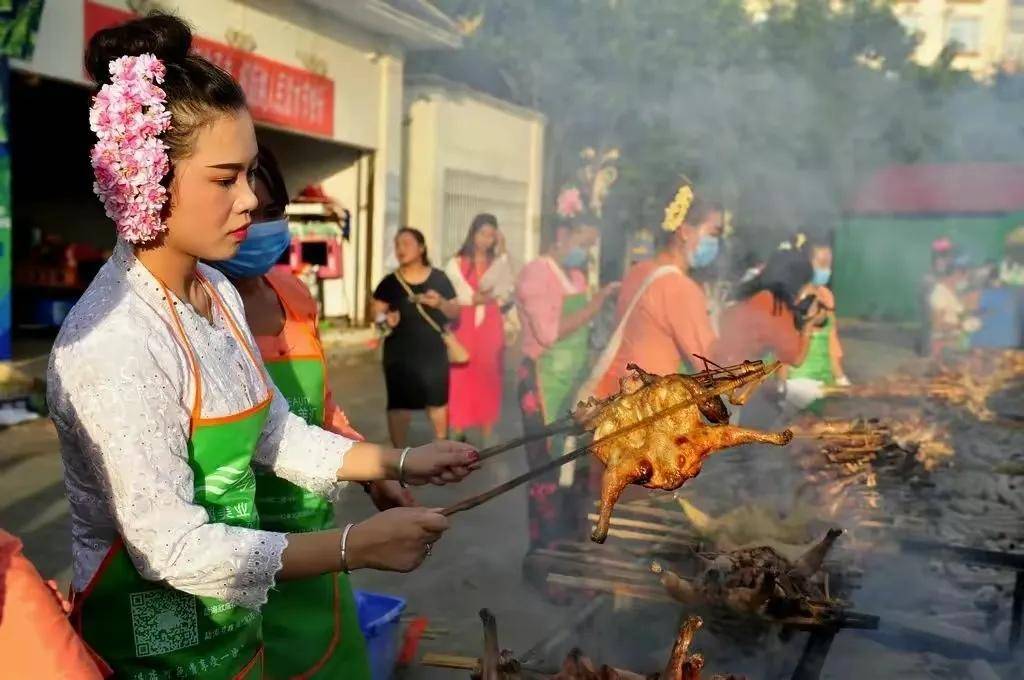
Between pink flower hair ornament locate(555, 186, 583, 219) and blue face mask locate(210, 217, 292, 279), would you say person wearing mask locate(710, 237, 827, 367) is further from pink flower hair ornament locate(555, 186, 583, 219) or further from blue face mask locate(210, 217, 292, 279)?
blue face mask locate(210, 217, 292, 279)

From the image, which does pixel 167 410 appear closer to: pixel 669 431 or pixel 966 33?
pixel 669 431

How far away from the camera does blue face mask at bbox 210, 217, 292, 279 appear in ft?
8.38

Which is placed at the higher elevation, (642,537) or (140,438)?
(140,438)

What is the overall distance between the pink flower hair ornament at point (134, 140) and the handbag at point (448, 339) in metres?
5.44

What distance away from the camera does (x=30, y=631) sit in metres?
1.31

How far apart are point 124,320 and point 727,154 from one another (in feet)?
19.0

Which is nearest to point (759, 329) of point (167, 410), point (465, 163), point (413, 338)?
point (413, 338)

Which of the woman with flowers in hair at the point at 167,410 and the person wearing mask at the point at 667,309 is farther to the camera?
the person wearing mask at the point at 667,309

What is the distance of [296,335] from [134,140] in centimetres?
109

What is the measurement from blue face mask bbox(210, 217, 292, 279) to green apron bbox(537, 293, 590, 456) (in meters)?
3.49

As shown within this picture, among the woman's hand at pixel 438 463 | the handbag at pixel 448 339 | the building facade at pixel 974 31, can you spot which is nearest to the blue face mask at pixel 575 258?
the handbag at pixel 448 339

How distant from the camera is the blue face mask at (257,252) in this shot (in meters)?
2.55

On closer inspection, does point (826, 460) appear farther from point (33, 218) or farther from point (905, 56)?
point (33, 218)

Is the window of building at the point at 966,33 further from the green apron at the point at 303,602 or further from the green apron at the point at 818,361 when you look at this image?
the green apron at the point at 303,602
